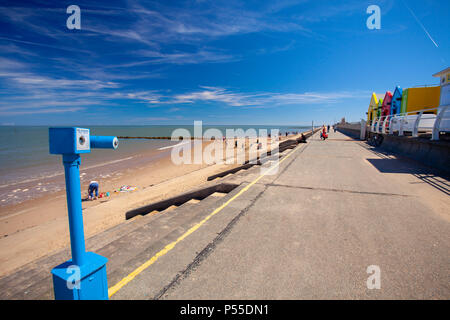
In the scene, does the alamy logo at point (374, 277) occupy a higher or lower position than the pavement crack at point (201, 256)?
lower

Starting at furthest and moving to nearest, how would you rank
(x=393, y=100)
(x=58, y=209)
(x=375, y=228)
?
(x=393, y=100) → (x=58, y=209) → (x=375, y=228)

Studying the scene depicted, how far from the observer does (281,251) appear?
302 centimetres

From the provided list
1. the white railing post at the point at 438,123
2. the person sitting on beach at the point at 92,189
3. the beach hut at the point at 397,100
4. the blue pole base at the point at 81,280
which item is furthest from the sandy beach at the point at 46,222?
the beach hut at the point at 397,100

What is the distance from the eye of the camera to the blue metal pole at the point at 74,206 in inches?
65.3

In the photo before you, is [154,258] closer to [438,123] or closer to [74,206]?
[74,206]

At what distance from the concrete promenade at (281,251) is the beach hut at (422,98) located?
21962mm

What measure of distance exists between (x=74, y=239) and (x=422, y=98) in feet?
94.7

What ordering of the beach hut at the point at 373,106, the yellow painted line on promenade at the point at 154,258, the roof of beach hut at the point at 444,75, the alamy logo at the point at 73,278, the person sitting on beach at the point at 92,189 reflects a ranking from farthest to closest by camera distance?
the beach hut at the point at 373,106 < the roof of beach hut at the point at 444,75 < the person sitting on beach at the point at 92,189 < the yellow painted line on promenade at the point at 154,258 < the alamy logo at the point at 73,278

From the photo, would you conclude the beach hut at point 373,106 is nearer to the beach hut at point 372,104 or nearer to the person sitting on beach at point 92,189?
the beach hut at point 372,104
